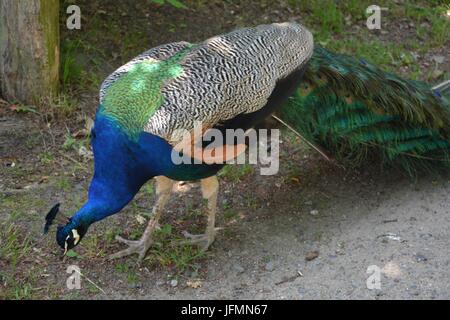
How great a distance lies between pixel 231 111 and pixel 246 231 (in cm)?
86

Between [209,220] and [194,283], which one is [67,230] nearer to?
[194,283]

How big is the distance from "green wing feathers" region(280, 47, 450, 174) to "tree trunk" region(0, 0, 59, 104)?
1703mm

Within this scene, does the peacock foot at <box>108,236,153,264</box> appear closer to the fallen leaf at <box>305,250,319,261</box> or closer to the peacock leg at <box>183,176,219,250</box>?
the peacock leg at <box>183,176,219,250</box>

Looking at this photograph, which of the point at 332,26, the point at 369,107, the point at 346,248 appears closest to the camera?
the point at 346,248

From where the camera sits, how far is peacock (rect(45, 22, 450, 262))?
3.22 m

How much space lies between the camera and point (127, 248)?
3.78m

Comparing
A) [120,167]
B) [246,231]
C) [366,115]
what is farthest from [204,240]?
[366,115]

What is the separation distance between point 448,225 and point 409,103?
2.30ft

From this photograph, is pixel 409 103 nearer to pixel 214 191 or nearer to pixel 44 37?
pixel 214 191

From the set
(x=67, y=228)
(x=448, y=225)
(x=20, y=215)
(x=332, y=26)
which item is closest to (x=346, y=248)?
(x=448, y=225)

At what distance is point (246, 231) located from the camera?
3967 millimetres

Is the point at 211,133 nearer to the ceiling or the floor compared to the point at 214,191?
nearer to the ceiling

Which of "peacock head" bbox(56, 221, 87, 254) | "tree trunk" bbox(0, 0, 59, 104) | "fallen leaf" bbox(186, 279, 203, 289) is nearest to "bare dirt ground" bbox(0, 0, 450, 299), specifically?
"fallen leaf" bbox(186, 279, 203, 289)

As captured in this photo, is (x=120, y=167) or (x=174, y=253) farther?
(x=174, y=253)
